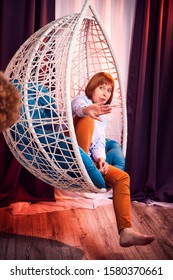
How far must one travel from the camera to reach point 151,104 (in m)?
2.92

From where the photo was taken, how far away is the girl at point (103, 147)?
74.0 inches

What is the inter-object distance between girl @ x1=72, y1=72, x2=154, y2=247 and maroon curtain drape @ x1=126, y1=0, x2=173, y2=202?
2.20 feet

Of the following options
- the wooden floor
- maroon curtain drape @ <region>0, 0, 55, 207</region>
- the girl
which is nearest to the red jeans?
the girl

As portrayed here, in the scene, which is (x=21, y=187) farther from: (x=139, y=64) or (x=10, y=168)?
(x=139, y=64)

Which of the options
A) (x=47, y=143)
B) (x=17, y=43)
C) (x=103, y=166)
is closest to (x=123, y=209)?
(x=103, y=166)

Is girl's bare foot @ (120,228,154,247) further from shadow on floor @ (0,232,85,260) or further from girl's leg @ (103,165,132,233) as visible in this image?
shadow on floor @ (0,232,85,260)

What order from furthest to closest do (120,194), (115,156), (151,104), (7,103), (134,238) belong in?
1. (151,104)
2. (115,156)
3. (120,194)
4. (134,238)
5. (7,103)

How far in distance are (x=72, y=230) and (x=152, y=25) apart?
163 centimetres

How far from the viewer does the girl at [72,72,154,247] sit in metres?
1.88

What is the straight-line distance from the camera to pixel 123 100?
7.55 ft

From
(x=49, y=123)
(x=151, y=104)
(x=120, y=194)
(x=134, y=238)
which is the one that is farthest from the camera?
(x=151, y=104)

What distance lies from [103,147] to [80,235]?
558mm

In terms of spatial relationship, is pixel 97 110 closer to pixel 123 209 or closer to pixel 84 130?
pixel 84 130
